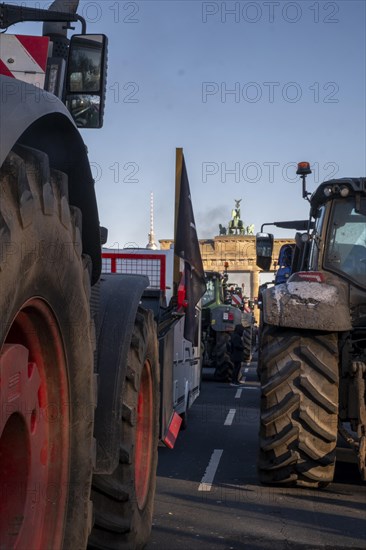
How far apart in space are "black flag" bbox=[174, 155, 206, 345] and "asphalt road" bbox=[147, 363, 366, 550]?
1.29 meters

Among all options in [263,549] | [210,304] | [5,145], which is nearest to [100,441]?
[5,145]

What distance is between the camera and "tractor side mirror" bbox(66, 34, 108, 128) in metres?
3.37

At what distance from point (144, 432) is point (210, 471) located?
342 cm

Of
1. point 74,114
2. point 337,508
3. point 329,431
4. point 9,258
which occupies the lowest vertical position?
point 337,508

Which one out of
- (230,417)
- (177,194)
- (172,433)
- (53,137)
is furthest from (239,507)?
(230,417)

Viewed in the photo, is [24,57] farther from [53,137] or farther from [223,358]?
[223,358]

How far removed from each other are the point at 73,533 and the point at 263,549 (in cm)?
256

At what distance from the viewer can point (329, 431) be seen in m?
6.38

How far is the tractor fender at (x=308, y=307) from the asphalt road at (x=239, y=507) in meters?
1.30

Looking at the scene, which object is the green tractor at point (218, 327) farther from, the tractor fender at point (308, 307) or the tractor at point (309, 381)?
the tractor fender at point (308, 307)

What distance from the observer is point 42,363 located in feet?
7.95

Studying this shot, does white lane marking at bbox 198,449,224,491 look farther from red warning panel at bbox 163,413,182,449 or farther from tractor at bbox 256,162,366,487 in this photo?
red warning panel at bbox 163,413,182,449

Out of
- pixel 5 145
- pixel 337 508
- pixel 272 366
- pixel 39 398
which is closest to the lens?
pixel 5 145

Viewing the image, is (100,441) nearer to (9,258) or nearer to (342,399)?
(9,258)
